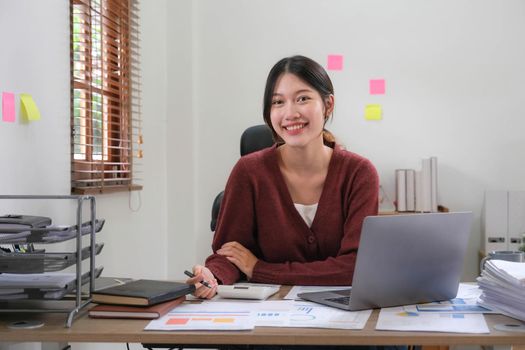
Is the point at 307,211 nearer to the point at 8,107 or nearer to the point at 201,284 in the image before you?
the point at 201,284

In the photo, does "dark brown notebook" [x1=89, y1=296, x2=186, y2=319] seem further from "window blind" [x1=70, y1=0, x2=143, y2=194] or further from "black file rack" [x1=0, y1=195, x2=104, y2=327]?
"window blind" [x1=70, y1=0, x2=143, y2=194]

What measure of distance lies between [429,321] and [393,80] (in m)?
2.86

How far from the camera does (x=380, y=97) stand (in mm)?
3982

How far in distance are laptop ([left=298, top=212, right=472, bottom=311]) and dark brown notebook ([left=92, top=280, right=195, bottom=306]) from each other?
0.31m

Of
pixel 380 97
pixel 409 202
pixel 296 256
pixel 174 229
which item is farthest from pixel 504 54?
pixel 296 256

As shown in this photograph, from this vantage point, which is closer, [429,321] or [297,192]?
[429,321]

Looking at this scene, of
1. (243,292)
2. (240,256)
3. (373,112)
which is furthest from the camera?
(373,112)

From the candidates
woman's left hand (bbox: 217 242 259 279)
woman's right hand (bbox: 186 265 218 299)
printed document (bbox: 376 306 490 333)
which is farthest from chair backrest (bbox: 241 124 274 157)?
printed document (bbox: 376 306 490 333)

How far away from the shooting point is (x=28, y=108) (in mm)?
2023

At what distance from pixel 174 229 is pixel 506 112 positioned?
2.24 meters

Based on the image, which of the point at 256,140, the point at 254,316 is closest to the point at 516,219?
the point at 256,140

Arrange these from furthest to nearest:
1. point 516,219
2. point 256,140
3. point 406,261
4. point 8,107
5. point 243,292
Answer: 1. point 516,219
2. point 256,140
3. point 8,107
4. point 243,292
5. point 406,261

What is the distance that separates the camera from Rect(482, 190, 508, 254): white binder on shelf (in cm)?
367

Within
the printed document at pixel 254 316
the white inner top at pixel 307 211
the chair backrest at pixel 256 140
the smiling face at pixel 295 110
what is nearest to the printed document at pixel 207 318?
the printed document at pixel 254 316
